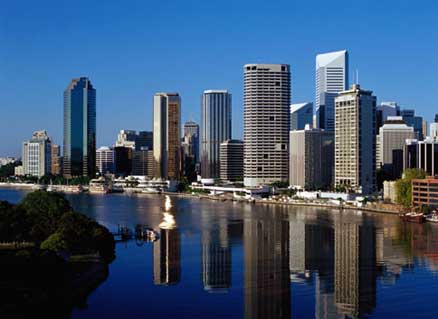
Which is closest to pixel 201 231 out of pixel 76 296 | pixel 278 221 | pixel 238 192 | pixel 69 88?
pixel 278 221

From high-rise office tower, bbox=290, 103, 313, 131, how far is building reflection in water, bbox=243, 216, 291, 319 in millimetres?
32577

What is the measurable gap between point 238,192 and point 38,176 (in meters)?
27.5

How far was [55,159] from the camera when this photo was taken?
60.3 m

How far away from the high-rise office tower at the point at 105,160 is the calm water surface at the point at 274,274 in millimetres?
42569

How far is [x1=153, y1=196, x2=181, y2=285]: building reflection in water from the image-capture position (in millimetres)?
11312

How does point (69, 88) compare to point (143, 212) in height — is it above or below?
above

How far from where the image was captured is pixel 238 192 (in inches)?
1420

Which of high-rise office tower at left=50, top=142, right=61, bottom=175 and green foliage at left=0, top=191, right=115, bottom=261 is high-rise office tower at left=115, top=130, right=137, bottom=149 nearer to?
high-rise office tower at left=50, top=142, right=61, bottom=175

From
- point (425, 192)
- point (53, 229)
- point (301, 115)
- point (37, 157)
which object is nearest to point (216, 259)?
point (53, 229)

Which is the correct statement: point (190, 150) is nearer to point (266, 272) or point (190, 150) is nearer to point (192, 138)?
point (192, 138)

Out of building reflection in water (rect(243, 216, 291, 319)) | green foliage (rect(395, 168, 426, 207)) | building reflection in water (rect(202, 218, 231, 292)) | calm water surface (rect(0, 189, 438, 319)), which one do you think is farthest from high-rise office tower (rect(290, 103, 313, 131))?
building reflection in water (rect(202, 218, 231, 292))

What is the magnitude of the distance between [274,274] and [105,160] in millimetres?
51639

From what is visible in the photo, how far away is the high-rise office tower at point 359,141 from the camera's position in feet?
102

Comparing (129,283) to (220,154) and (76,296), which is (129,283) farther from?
(220,154)
